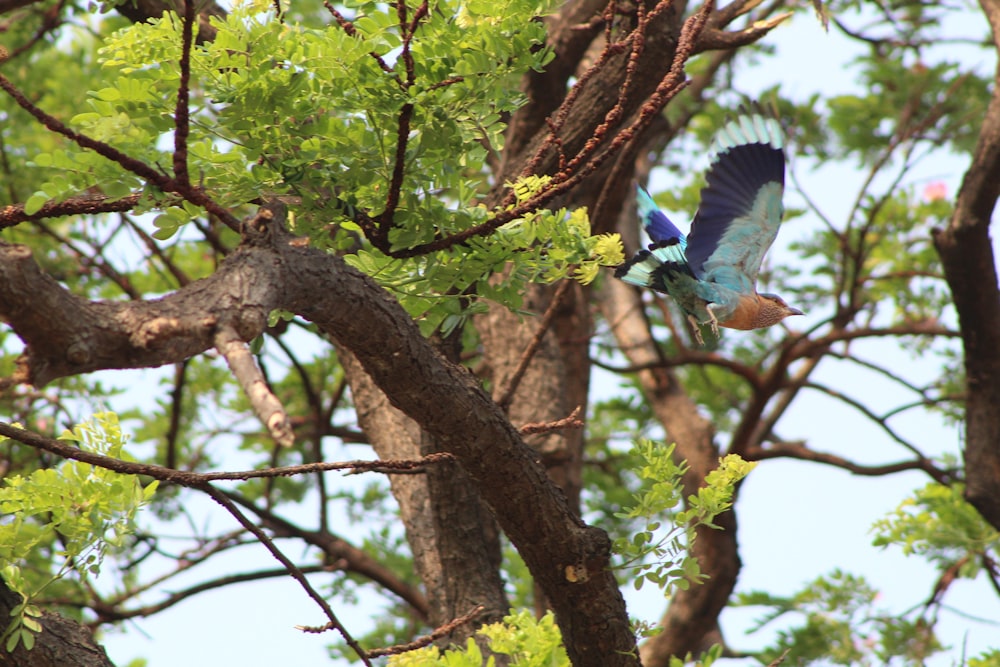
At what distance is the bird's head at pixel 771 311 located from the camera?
3152mm

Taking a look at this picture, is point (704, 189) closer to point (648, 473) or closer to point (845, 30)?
point (648, 473)

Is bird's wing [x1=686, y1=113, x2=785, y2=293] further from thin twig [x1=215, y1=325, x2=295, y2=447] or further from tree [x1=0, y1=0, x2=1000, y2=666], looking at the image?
thin twig [x1=215, y1=325, x2=295, y2=447]

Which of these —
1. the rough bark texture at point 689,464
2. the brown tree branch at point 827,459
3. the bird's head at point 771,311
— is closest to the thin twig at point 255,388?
the bird's head at point 771,311

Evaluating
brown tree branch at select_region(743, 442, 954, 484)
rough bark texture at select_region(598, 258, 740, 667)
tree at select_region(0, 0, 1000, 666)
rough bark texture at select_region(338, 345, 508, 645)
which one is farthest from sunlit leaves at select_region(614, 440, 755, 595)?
brown tree branch at select_region(743, 442, 954, 484)

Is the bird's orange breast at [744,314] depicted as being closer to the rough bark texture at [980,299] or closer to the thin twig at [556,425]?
the thin twig at [556,425]

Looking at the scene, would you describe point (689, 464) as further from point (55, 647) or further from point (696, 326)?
point (55, 647)

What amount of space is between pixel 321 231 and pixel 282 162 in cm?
22

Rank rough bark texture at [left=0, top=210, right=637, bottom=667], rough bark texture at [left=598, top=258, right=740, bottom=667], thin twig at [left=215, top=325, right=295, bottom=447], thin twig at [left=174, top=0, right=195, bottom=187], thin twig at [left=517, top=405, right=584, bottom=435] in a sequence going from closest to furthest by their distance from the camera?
thin twig at [left=215, top=325, right=295, bottom=447] → rough bark texture at [left=0, top=210, right=637, bottom=667] → thin twig at [left=174, top=0, right=195, bottom=187] → thin twig at [left=517, top=405, right=584, bottom=435] → rough bark texture at [left=598, top=258, right=740, bottom=667]

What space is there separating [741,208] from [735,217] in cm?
3

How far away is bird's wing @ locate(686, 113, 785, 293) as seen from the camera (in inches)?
115

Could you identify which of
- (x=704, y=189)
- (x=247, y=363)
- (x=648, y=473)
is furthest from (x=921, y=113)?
(x=247, y=363)

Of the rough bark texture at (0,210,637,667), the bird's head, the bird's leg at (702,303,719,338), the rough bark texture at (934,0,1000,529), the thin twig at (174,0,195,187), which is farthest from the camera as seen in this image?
the rough bark texture at (934,0,1000,529)

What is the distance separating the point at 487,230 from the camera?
79.0 inches

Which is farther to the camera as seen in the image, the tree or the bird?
the bird
